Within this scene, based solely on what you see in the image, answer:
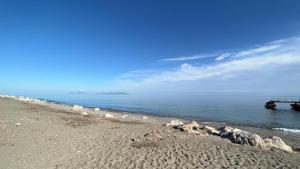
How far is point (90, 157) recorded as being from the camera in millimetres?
10023

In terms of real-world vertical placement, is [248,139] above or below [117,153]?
above

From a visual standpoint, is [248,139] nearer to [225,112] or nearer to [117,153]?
[117,153]

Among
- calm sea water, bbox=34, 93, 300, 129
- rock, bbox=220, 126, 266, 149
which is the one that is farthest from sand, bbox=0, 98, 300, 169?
calm sea water, bbox=34, 93, 300, 129

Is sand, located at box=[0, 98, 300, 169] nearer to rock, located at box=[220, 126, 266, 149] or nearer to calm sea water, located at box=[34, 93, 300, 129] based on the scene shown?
rock, located at box=[220, 126, 266, 149]

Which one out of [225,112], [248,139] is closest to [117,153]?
[248,139]

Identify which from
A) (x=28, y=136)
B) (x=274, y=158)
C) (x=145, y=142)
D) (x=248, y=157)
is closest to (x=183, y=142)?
(x=145, y=142)

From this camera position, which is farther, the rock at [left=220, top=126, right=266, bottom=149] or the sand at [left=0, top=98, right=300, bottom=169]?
the rock at [left=220, top=126, right=266, bottom=149]

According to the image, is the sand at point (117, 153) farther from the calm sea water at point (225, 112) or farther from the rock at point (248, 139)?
the calm sea water at point (225, 112)

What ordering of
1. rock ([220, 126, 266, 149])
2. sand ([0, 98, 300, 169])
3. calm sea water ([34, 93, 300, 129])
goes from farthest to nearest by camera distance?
calm sea water ([34, 93, 300, 129]) < rock ([220, 126, 266, 149]) < sand ([0, 98, 300, 169])

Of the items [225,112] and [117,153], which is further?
[225,112]

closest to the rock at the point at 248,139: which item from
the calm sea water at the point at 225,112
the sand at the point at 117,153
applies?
the sand at the point at 117,153

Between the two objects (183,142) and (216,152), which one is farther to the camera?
(183,142)

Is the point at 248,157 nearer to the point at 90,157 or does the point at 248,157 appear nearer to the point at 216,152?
the point at 216,152

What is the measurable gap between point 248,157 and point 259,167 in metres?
1.41
